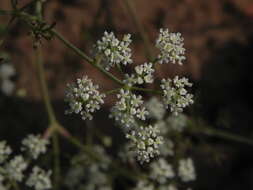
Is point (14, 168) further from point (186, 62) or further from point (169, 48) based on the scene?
point (186, 62)

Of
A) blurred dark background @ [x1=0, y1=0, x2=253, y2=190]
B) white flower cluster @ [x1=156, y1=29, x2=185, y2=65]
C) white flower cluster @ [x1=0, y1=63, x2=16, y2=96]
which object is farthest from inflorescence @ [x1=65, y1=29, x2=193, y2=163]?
white flower cluster @ [x1=0, y1=63, x2=16, y2=96]

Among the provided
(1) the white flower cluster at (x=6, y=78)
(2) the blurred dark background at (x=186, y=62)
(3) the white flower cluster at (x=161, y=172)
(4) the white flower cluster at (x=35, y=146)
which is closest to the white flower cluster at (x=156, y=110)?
(3) the white flower cluster at (x=161, y=172)

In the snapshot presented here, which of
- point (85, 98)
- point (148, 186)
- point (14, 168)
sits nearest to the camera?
point (85, 98)

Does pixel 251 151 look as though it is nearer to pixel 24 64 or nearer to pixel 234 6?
pixel 234 6

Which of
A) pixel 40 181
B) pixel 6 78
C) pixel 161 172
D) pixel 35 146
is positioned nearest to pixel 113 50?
pixel 35 146

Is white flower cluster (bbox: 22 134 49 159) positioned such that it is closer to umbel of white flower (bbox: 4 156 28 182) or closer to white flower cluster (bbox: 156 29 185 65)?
umbel of white flower (bbox: 4 156 28 182)

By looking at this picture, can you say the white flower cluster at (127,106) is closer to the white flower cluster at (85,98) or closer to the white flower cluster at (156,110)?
the white flower cluster at (85,98)

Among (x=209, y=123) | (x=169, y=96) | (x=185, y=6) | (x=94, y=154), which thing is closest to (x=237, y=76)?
(x=209, y=123)
